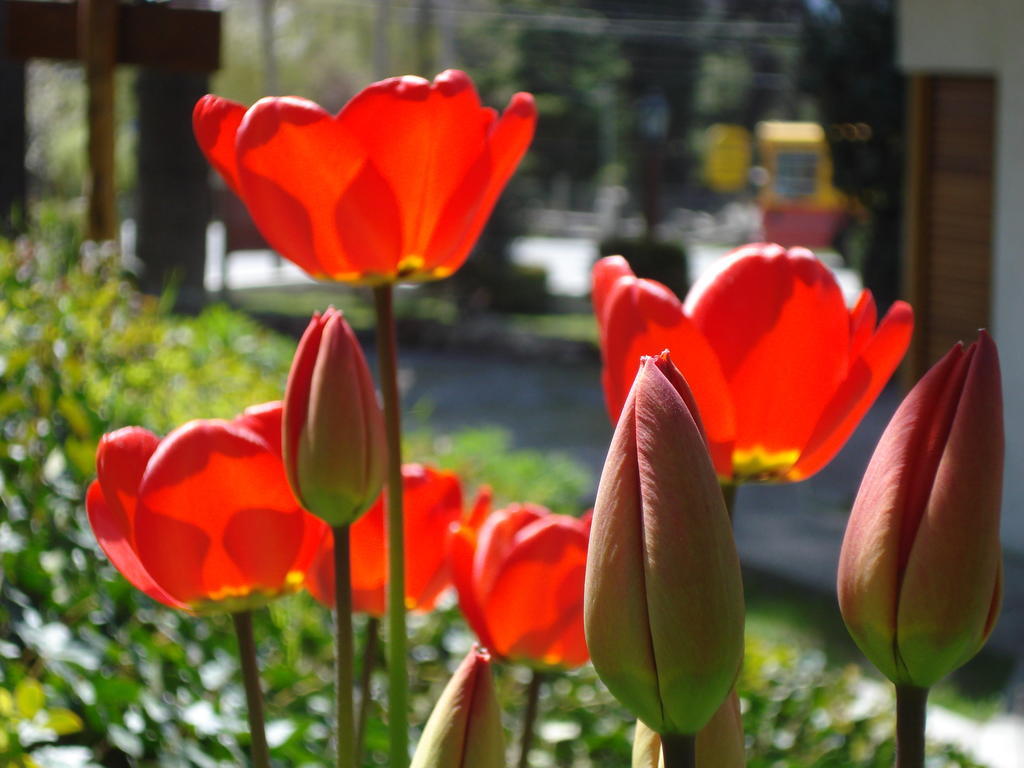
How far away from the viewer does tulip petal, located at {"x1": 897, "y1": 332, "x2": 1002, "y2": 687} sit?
50cm

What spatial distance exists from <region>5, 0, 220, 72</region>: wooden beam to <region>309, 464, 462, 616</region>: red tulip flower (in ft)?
8.00

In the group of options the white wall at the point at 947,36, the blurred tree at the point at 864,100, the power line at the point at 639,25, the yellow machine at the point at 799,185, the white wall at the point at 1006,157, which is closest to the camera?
the white wall at the point at 1006,157

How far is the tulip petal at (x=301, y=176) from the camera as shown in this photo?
2.51ft

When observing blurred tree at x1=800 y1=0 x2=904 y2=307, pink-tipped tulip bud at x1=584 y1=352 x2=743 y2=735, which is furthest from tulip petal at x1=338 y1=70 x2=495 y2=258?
blurred tree at x1=800 y1=0 x2=904 y2=307

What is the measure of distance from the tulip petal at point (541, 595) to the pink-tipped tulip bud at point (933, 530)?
0.36 m

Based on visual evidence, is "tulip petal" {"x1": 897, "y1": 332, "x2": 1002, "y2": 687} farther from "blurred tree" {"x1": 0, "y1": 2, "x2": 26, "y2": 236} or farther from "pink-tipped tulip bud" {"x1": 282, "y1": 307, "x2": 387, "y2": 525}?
"blurred tree" {"x1": 0, "y1": 2, "x2": 26, "y2": 236}

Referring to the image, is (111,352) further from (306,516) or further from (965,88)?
(965,88)

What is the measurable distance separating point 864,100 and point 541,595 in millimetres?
11403

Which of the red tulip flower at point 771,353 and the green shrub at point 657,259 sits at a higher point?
the red tulip flower at point 771,353

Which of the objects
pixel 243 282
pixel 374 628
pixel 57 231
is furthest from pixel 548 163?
pixel 374 628

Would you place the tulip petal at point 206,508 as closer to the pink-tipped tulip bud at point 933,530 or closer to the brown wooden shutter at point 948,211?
the pink-tipped tulip bud at point 933,530

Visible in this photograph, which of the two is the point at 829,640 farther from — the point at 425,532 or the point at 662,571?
the point at 662,571

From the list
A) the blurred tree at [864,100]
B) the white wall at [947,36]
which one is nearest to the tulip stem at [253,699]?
the white wall at [947,36]

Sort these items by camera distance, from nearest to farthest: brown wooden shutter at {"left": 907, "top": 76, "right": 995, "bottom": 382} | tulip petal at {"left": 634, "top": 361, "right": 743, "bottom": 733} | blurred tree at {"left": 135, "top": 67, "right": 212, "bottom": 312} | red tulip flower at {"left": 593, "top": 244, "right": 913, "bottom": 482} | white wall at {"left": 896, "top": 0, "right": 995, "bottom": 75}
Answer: tulip petal at {"left": 634, "top": 361, "right": 743, "bottom": 733}
red tulip flower at {"left": 593, "top": 244, "right": 913, "bottom": 482}
white wall at {"left": 896, "top": 0, "right": 995, "bottom": 75}
brown wooden shutter at {"left": 907, "top": 76, "right": 995, "bottom": 382}
blurred tree at {"left": 135, "top": 67, "right": 212, "bottom": 312}
